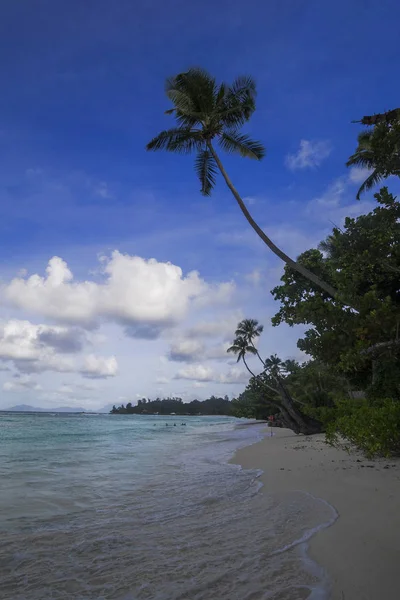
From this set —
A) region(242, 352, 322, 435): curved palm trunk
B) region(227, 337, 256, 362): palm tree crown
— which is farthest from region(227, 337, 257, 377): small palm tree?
region(242, 352, 322, 435): curved palm trunk

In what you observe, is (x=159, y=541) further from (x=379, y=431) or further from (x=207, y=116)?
(x=207, y=116)

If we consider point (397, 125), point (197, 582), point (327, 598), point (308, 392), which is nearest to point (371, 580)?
point (327, 598)

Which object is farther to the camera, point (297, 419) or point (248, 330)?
point (248, 330)

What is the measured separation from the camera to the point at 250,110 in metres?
15.0

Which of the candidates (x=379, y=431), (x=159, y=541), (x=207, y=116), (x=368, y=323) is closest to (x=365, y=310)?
(x=368, y=323)

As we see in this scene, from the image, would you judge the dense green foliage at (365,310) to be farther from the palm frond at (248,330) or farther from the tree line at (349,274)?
the palm frond at (248,330)

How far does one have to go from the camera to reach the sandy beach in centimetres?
360

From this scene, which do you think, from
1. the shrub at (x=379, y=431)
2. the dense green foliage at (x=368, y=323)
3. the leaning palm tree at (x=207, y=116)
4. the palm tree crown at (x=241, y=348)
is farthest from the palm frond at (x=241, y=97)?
the palm tree crown at (x=241, y=348)

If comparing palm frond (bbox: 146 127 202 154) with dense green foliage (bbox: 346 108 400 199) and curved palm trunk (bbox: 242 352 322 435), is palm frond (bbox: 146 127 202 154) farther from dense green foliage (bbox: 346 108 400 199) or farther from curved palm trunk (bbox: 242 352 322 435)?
curved palm trunk (bbox: 242 352 322 435)

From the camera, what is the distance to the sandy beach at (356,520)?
3598 millimetres

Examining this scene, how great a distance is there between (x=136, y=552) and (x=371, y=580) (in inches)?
116

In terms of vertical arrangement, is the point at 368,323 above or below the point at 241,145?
below

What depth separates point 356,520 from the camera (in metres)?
5.53

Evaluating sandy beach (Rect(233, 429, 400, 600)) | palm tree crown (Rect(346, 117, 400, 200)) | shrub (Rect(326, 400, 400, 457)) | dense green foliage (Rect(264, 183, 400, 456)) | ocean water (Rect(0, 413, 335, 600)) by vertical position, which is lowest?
ocean water (Rect(0, 413, 335, 600))
